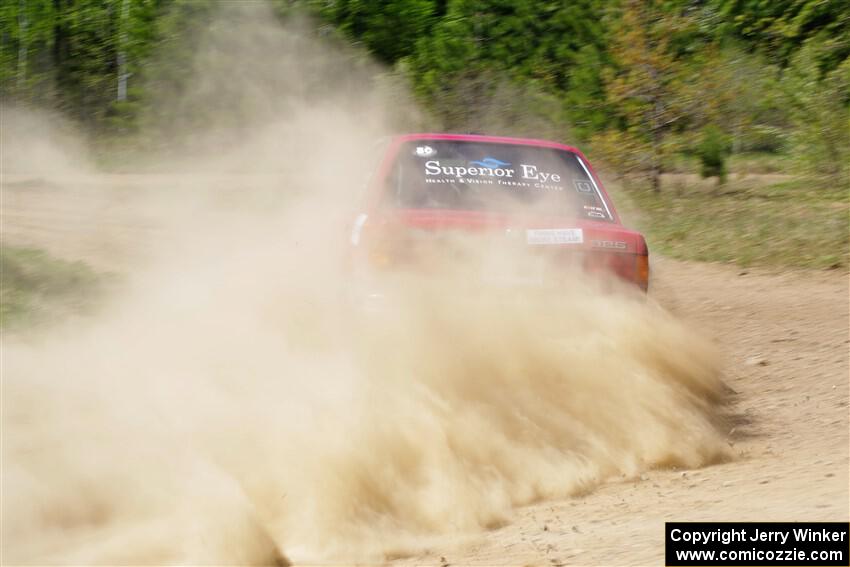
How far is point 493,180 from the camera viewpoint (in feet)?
20.9

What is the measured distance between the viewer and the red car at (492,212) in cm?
556

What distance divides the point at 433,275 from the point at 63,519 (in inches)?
88.8

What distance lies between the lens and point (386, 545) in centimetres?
418

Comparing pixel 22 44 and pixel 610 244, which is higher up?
pixel 610 244

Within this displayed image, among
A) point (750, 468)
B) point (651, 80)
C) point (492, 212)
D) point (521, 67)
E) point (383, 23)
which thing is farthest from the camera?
point (383, 23)

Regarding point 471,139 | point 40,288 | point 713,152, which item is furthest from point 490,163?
point 713,152

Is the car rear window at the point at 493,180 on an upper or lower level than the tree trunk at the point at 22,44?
upper

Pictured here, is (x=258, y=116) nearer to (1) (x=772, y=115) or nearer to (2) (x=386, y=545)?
(1) (x=772, y=115)

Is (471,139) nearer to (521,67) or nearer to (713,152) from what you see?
(713,152)

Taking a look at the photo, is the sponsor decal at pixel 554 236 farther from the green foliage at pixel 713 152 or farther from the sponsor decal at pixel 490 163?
the green foliage at pixel 713 152

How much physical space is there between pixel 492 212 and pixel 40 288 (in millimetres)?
4743

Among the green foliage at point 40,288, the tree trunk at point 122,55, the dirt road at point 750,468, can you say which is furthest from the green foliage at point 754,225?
the tree trunk at point 122,55

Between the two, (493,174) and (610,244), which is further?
(493,174)

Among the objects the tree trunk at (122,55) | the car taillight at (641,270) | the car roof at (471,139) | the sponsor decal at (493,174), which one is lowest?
the tree trunk at (122,55)
